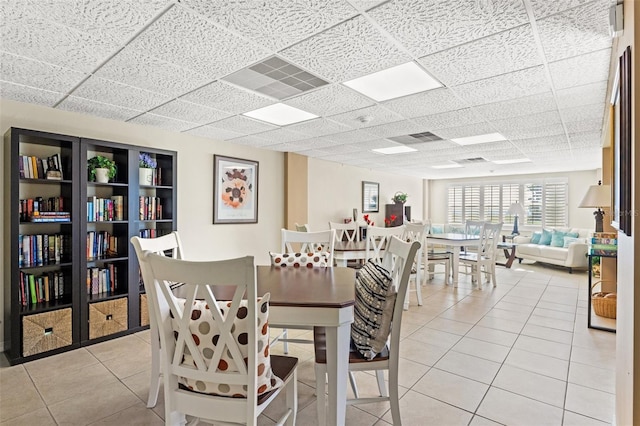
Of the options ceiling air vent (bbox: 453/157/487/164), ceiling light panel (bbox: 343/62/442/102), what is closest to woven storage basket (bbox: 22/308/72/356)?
ceiling light panel (bbox: 343/62/442/102)

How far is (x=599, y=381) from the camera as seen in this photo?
2.30 m

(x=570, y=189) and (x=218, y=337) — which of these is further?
(x=570, y=189)

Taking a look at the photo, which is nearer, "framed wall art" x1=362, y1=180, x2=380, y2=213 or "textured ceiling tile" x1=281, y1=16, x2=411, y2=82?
"textured ceiling tile" x1=281, y1=16, x2=411, y2=82

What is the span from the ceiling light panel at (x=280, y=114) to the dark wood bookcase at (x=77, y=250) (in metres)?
1.11

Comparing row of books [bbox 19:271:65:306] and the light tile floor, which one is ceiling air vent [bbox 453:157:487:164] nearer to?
the light tile floor

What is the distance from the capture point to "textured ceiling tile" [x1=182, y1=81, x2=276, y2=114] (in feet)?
8.95

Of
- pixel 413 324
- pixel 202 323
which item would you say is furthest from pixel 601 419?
pixel 202 323

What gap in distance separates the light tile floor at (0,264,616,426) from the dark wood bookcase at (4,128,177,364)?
0.18 metres

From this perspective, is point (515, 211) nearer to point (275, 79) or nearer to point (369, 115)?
point (369, 115)

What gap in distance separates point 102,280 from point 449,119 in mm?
3971

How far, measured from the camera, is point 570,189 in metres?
8.08

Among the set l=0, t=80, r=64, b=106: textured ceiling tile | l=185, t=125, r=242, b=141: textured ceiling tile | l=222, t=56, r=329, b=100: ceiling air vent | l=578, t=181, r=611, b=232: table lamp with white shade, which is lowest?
l=578, t=181, r=611, b=232: table lamp with white shade

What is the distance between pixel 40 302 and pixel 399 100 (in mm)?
3698

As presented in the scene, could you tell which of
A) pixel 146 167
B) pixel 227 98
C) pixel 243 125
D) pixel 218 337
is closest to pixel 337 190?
pixel 243 125
